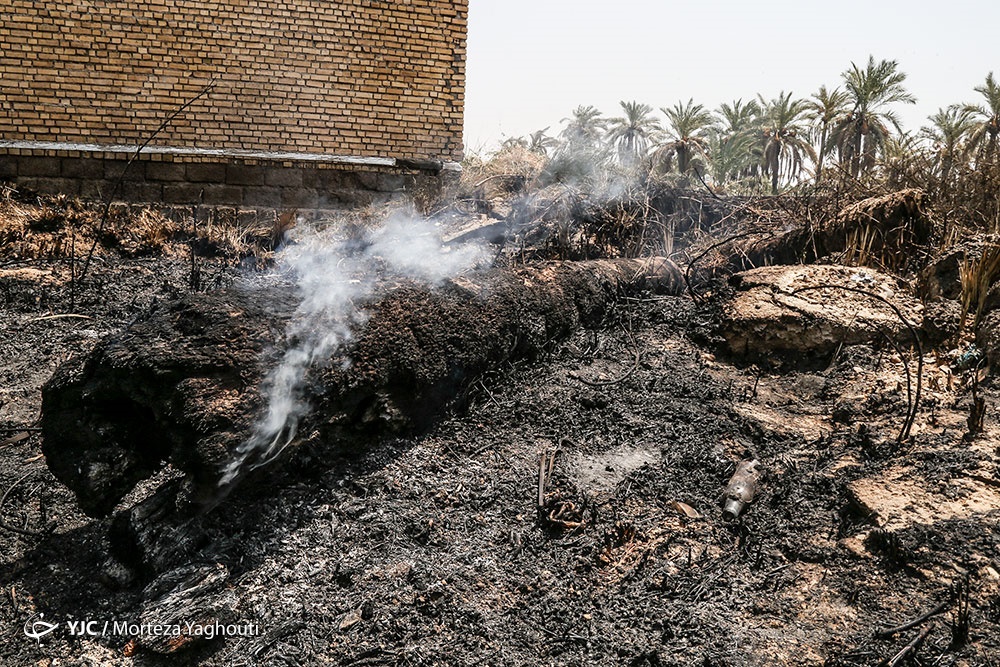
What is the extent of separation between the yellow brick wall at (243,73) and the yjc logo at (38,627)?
25.2ft

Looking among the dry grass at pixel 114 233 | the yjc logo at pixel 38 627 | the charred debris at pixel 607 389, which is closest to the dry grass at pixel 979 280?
the charred debris at pixel 607 389

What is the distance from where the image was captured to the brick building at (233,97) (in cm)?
874

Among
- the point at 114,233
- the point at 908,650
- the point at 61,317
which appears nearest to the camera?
the point at 908,650

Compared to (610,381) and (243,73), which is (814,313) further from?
(243,73)

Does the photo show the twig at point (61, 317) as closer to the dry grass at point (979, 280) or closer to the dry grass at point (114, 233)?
the dry grass at point (114, 233)

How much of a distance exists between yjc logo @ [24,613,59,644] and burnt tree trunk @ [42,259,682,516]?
472mm

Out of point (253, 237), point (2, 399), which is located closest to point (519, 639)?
point (2, 399)

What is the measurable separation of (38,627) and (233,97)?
798 cm

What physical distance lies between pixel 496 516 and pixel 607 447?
100cm

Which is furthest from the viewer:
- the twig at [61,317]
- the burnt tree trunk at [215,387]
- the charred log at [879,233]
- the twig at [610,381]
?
the charred log at [879,233]

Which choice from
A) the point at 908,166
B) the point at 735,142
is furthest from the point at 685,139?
the point at 908,166

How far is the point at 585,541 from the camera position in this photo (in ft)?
11.2

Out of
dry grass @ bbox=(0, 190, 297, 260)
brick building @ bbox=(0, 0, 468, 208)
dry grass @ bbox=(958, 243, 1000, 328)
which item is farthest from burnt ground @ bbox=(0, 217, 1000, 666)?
brick building @ bbox=(0, 0, 468, 208)

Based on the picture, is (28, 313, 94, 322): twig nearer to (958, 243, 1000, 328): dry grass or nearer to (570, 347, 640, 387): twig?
(570, 347, 640, 387): twig
